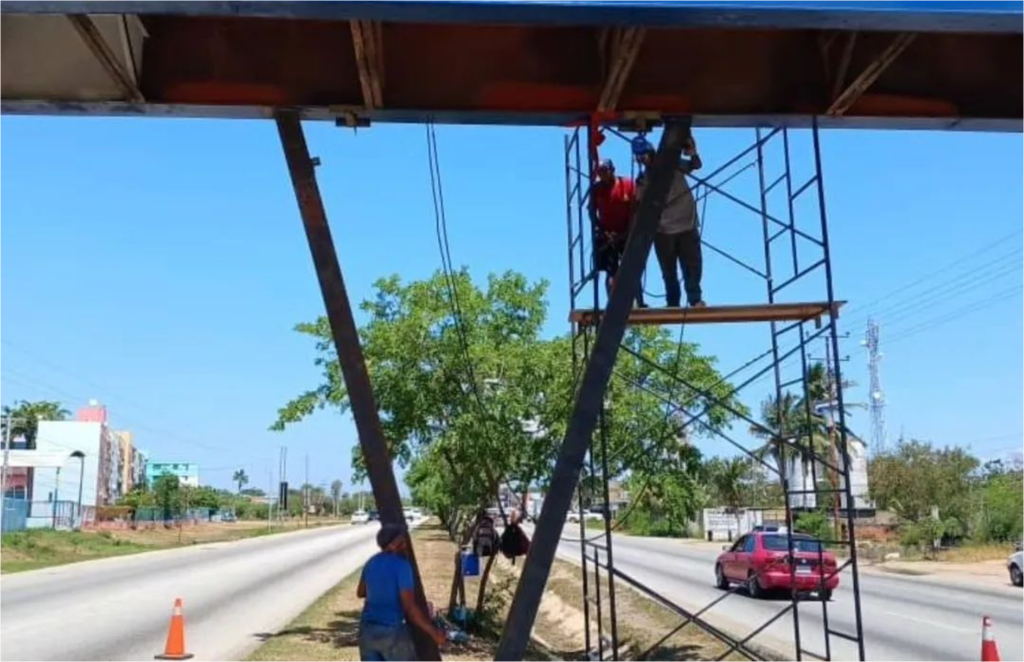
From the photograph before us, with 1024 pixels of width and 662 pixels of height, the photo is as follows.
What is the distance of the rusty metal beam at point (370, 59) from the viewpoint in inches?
218

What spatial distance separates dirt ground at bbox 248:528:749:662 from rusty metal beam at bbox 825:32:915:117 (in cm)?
930

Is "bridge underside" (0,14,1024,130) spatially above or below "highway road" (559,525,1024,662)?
above

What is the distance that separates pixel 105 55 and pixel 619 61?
2.82 m

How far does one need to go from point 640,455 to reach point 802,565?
11.6 meters

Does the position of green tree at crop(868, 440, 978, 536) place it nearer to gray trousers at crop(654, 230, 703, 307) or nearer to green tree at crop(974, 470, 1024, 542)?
green tree at crop(974, 470, 1024, 542)

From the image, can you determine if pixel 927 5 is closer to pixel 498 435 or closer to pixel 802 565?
pixel 498 435

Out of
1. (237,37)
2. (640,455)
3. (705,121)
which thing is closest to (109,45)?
(237,37)

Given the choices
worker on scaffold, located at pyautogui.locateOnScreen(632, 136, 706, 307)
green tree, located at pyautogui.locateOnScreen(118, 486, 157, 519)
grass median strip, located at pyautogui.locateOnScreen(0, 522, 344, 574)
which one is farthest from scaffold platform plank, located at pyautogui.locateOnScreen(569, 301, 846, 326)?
green tree, located at pyautogui.locateOnScreen(118, 486, 157, 519)

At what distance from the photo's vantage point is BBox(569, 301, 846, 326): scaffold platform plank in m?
7.93

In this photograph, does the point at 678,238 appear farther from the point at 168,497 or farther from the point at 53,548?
the point at 168,497

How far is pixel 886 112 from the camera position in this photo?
6.55 metres

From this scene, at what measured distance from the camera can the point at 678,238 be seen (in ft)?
26.4

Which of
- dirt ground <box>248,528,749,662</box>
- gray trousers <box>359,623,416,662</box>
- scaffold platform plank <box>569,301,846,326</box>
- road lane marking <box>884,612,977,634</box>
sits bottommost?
road lane marking <box>884,612,977,634</box>

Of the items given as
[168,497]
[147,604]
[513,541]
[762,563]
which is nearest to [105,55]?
[513,541]
